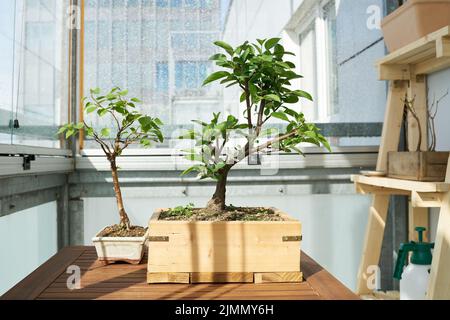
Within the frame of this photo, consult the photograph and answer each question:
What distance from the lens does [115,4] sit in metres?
1.86

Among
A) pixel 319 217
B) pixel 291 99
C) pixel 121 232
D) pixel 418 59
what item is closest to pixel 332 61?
pixel 418 59

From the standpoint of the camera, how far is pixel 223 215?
3.65 feet

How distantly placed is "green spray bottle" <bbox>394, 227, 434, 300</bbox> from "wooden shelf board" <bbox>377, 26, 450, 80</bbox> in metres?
0.55

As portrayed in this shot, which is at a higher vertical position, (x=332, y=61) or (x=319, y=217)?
(x=332, y=61)

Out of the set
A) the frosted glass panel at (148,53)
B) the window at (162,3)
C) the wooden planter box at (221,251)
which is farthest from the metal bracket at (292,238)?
the window at (162,3)

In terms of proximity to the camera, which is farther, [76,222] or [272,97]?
[76,222]

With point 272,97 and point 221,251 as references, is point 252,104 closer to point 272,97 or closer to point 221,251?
point 272,97

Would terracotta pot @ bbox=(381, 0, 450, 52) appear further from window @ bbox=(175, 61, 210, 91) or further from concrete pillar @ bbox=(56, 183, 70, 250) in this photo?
concrete pillar @ bbox=(56, 183, 70, 250)

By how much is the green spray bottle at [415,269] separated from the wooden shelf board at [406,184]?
0.14 meters

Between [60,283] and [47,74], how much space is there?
88cm

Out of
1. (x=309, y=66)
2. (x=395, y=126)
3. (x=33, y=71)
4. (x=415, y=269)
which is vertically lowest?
(x=415, y=269)

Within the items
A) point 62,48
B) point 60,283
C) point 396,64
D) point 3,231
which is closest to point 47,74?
point 62,48

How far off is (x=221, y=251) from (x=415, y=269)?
2.25 feet

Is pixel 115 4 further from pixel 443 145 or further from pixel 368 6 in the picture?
pixel 443 145
